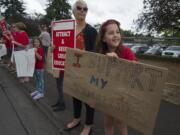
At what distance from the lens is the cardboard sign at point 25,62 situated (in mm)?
8828

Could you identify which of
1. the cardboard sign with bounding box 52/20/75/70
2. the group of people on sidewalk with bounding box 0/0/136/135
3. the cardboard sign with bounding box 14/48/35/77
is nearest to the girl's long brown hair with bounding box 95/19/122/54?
the group of people on sidewalk with bounding box 0/0/136/135

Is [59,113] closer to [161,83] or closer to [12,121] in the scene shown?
[12,121]

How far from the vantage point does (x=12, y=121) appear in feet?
19.7

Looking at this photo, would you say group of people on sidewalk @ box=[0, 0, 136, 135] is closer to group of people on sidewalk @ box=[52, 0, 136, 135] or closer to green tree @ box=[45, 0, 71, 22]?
group of people on sidewalk @ box=[52, 0, 136, 135]

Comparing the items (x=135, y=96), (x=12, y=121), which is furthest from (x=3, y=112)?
(x=135, y=96)

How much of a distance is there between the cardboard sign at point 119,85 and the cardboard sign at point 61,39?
0.82 metres

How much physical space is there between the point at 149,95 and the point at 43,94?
4908mm

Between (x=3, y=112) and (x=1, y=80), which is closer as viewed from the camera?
(x=3, y=112)

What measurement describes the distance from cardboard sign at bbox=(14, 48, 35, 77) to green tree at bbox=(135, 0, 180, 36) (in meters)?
15.6

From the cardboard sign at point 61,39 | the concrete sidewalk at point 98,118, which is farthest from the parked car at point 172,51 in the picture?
the cardboard sign at point 61,39

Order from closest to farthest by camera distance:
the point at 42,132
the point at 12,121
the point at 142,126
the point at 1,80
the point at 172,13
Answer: the point at 142,126, the point at 42,132, the point at 12,121, the point at 1,80, the point at 172,13

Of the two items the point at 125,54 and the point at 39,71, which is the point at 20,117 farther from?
the point at 125,54

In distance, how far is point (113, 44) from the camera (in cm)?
377

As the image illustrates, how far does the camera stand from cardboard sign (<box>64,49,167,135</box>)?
3.25 m
